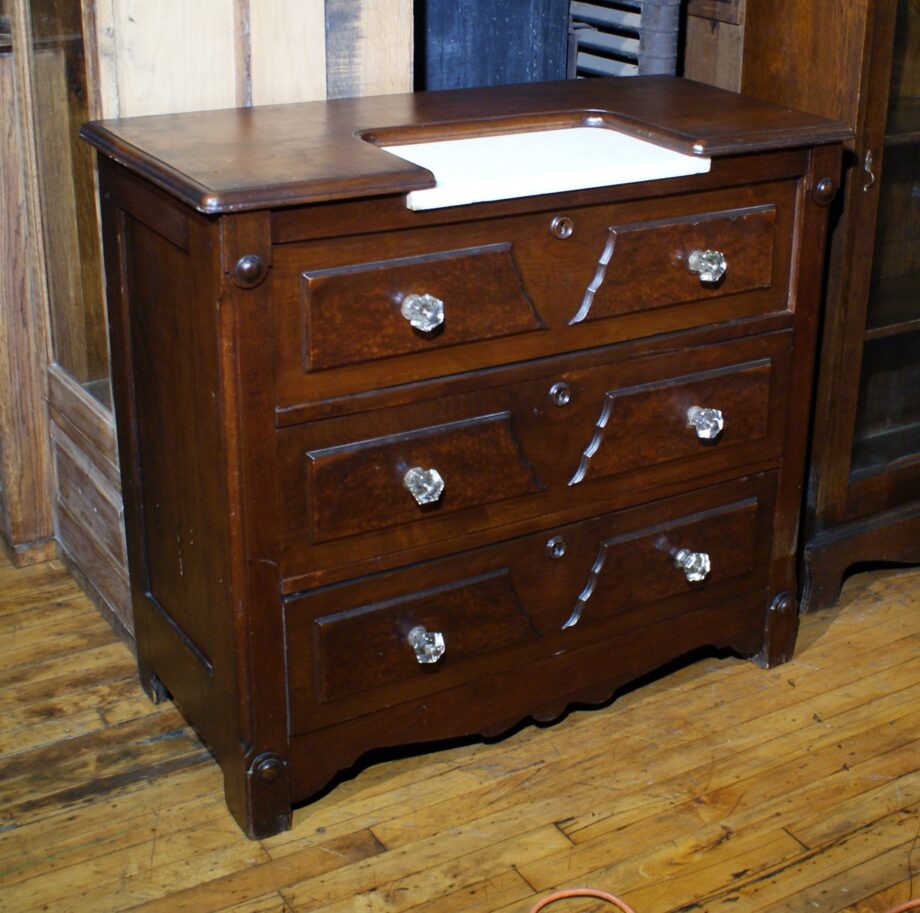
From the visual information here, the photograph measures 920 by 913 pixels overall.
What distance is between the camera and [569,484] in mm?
2262

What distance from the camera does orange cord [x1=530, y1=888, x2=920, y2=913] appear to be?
203 centimetres

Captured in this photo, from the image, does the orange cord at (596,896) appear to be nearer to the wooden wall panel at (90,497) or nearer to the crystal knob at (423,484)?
the crystal knob at (423,484)

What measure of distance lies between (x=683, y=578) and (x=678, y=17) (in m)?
1.15

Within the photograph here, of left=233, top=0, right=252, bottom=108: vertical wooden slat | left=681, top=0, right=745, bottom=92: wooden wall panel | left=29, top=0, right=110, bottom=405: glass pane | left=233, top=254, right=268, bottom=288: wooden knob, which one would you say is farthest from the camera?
left=681, top=0, right=745, bottom=92: wooden wall panel

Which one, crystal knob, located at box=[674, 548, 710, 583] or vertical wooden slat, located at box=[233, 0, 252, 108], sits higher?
vertical wooden slat, located at box=[233, 0, 252, 108]

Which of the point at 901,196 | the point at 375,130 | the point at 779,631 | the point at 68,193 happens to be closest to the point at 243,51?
the point at 375,130

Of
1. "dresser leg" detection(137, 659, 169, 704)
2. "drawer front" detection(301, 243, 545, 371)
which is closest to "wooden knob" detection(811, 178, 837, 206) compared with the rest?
"drawer front" detection(301, 243, 545, 371)

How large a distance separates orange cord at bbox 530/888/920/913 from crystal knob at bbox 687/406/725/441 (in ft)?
2.41

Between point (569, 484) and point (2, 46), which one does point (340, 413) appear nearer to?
point (569, 484)

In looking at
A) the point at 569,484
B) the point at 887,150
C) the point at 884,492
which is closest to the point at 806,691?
the point at 884,492

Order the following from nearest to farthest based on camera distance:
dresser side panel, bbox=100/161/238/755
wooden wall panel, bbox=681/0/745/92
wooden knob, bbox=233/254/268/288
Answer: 1. wooden knob, bbox=233/254/268/288
2. dresser side panel, bbox=100/161/238/755
3. wooden wall panel, bbox=681/0/745/92

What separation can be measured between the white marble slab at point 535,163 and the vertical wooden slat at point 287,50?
0.29m

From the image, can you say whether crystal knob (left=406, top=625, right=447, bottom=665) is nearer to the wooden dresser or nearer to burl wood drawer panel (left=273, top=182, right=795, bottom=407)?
the wooden dresser

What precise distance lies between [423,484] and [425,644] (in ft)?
0.85
